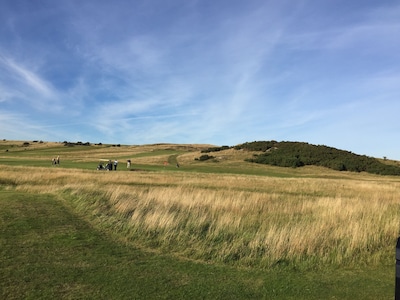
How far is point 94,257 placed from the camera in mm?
9219

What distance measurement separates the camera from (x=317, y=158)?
68.8m

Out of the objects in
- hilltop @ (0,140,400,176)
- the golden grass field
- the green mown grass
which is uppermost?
hilltop @ (0,140,400,176)

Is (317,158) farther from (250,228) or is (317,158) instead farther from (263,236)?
(263,236)

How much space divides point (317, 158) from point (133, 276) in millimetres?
65095

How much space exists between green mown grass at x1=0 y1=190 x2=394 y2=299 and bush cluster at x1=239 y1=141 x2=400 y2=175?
5751 cm

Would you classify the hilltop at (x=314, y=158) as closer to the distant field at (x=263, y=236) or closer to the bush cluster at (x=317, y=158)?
the bush cluster at (x=317, y=158)

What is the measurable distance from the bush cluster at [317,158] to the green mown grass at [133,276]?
5751 centimetres

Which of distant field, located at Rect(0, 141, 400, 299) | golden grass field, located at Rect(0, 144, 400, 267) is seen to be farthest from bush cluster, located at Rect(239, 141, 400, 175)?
distant field, located at Rect(0, 141, 400, 299)

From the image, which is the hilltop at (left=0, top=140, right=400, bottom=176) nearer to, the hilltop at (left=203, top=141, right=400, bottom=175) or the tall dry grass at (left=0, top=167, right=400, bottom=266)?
the hilltop at (left=203, top=141, right=400, bottom=175)

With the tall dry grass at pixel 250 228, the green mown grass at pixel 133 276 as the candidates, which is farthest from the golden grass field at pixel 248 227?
the green mown grass at pixel 133 276

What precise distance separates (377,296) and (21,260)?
7.95 m

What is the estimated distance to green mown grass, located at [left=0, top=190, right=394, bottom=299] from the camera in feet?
23.7

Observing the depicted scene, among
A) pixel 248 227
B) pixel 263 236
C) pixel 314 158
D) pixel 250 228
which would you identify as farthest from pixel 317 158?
pixel 263 236

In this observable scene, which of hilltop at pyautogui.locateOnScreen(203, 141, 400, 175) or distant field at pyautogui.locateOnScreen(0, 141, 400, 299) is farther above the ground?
hilltop at pyautogui.locateOnScreen(203, 141, 400, 175)
